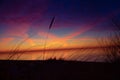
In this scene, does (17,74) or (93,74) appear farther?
(93,74)

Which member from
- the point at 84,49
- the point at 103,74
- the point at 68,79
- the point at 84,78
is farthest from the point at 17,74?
the point at 84,49

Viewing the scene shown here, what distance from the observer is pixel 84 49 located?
4574mm

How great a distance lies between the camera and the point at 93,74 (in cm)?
375

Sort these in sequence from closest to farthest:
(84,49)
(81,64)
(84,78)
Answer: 1. (84,78)
2. (84,49)
3. (81,64)

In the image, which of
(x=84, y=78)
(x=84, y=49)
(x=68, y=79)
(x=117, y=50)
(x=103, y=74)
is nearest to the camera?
(x=68, y=79)

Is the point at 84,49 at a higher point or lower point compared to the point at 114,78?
higher

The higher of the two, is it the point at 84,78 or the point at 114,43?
the point at 114,43

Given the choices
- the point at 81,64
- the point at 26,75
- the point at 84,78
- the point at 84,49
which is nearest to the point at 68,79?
the point at 84,78

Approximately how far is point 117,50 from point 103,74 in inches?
70.6

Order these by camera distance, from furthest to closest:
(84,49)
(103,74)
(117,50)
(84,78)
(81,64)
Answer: (117,50) → (81,64) → (84,49) → (103,74) → (84,78)

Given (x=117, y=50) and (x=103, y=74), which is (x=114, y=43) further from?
(x=103, y=74)

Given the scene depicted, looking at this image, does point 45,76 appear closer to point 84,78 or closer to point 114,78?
point 84,78

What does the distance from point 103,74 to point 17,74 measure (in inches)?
52.3

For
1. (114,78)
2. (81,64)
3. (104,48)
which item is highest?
(104,48)
